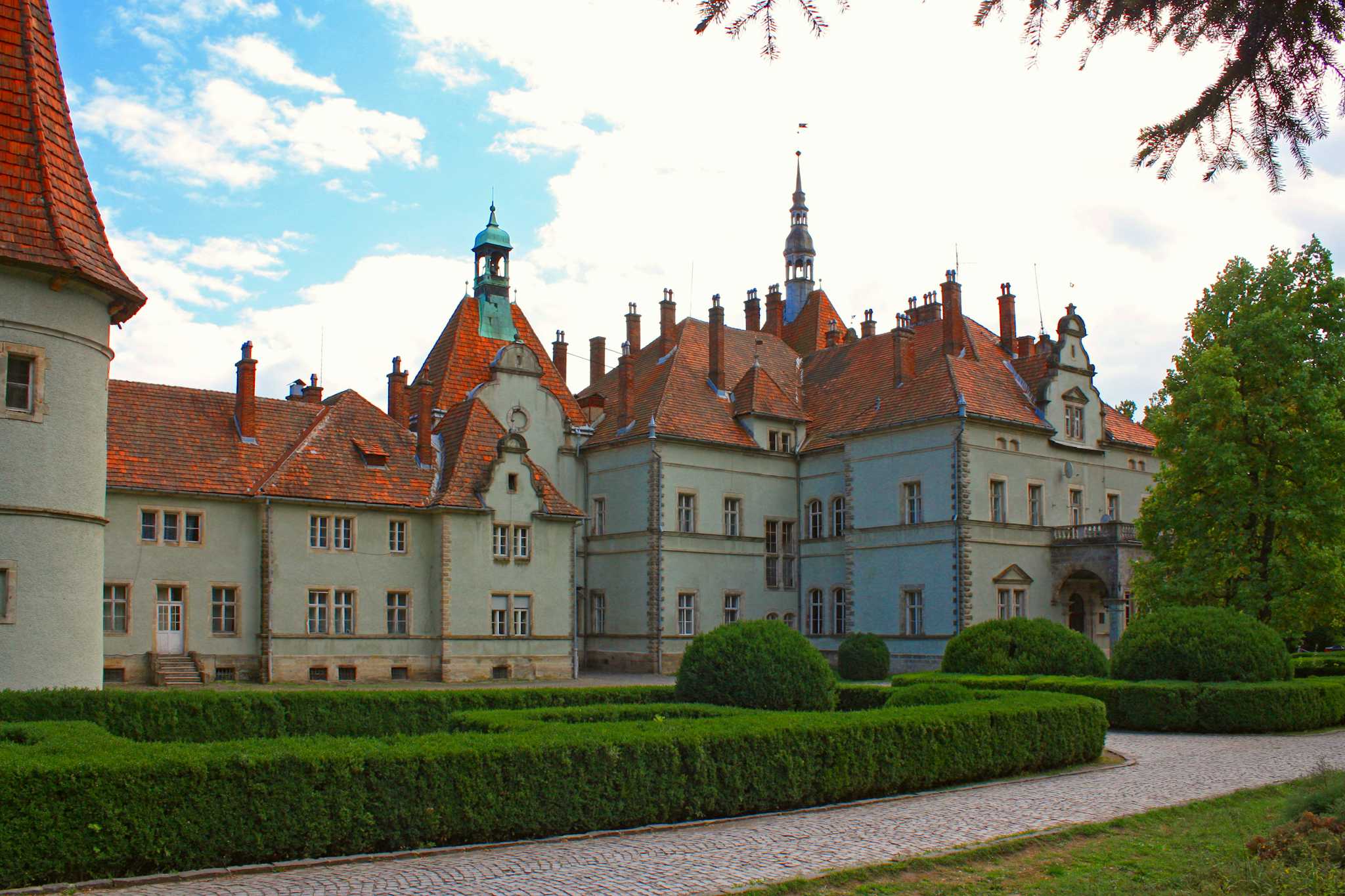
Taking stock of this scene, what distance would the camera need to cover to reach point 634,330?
55.8 meters

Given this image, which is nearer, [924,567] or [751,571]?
[924,567]

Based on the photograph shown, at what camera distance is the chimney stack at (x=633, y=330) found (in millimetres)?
55625

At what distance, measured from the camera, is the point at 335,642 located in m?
37.3

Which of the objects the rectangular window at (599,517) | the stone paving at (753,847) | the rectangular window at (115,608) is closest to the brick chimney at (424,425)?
the rectangular window at (599,517)

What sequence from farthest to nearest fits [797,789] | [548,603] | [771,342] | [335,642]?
[771,342]
[548,603]
[335,642]
[797,789]

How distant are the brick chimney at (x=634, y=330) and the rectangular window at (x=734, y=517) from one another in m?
10.4

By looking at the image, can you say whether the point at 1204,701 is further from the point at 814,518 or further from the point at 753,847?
the point at 814,518

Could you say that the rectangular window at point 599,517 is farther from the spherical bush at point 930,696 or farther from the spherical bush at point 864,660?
Result: the spherical bush at point 930,696

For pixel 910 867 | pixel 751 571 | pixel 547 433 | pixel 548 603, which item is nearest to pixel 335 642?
pixel 548 603

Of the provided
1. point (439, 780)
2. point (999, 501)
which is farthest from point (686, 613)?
point (439, 780)

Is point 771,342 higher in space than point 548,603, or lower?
higher

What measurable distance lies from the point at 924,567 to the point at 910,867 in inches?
1279

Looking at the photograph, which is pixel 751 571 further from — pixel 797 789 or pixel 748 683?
pixel 797 789

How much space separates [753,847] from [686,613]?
34042mm
